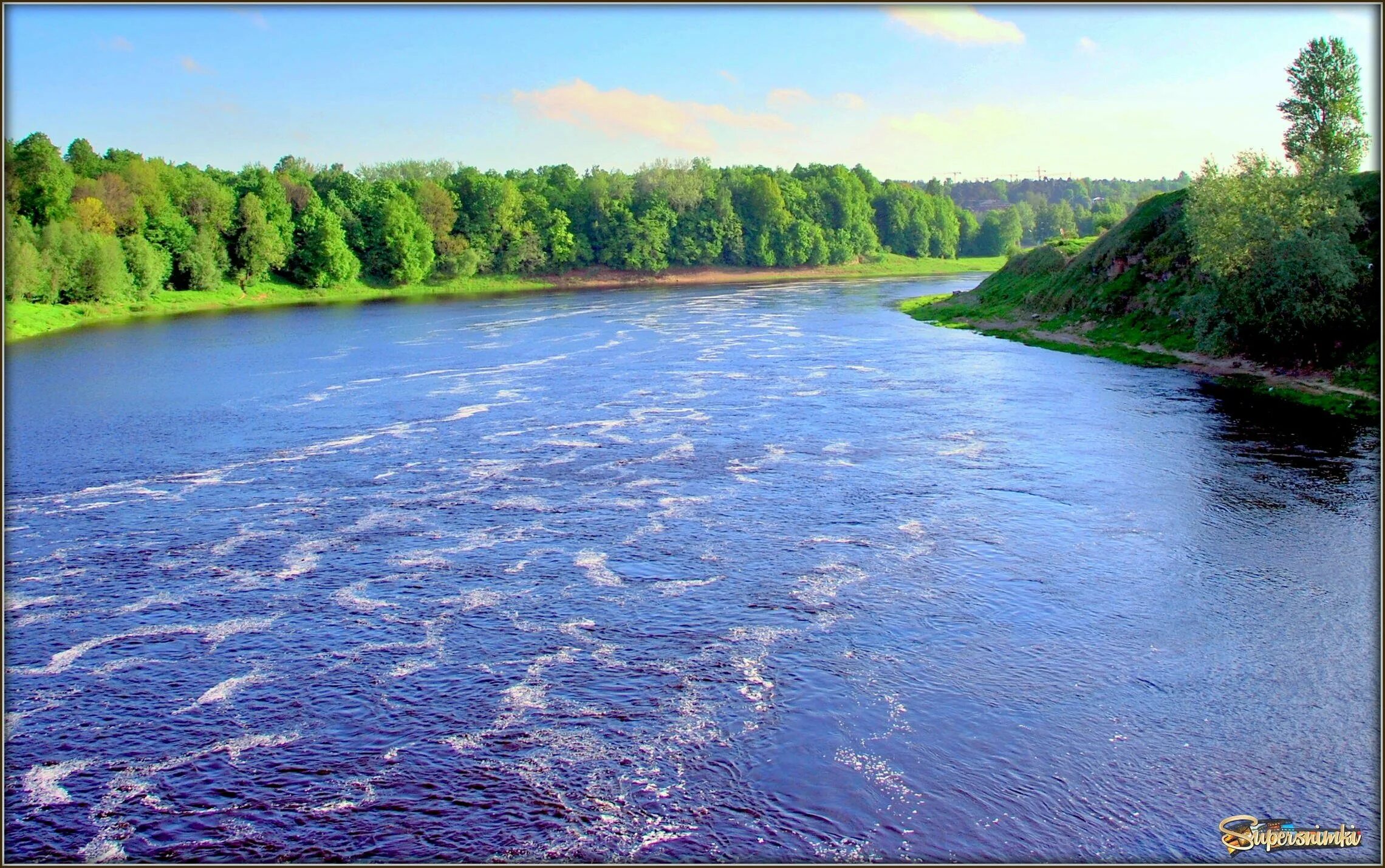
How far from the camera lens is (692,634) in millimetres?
22031

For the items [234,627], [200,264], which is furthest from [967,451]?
[200,264]

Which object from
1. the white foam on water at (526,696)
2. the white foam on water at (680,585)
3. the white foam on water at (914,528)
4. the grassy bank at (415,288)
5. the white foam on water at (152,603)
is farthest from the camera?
the grassy bank at (415,288)

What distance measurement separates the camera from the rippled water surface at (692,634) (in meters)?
16.1

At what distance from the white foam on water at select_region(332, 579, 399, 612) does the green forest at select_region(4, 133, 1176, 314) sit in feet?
233

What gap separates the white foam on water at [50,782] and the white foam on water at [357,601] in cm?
667

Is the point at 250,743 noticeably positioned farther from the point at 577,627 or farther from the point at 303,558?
the point at 303,558

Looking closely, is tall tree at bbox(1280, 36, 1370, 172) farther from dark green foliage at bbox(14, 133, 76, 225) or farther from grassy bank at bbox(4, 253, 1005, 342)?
dark green foliage at bbox(14, 133, 76, 225)

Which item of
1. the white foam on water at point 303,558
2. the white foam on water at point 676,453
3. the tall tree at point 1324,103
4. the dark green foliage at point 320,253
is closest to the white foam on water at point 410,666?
the white foam on water at point 303,558

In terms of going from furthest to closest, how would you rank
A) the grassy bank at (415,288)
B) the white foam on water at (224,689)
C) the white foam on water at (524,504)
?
1. the grassy bank at (415,288)
2. the white foam on water at (524,504)
3. the white foam on water at (224,689)

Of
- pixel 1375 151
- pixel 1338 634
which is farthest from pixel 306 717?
pixel 1375 151

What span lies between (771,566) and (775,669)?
562 centimetres

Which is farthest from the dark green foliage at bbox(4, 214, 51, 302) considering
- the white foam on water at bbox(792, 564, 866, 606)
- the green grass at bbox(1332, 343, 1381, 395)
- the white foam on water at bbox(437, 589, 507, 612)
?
the green grass at bbox(1332, 343, 1381, 395)

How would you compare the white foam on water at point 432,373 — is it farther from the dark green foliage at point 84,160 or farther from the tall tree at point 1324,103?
the dark green foliage at point 84,160

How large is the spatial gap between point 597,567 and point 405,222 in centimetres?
11510
